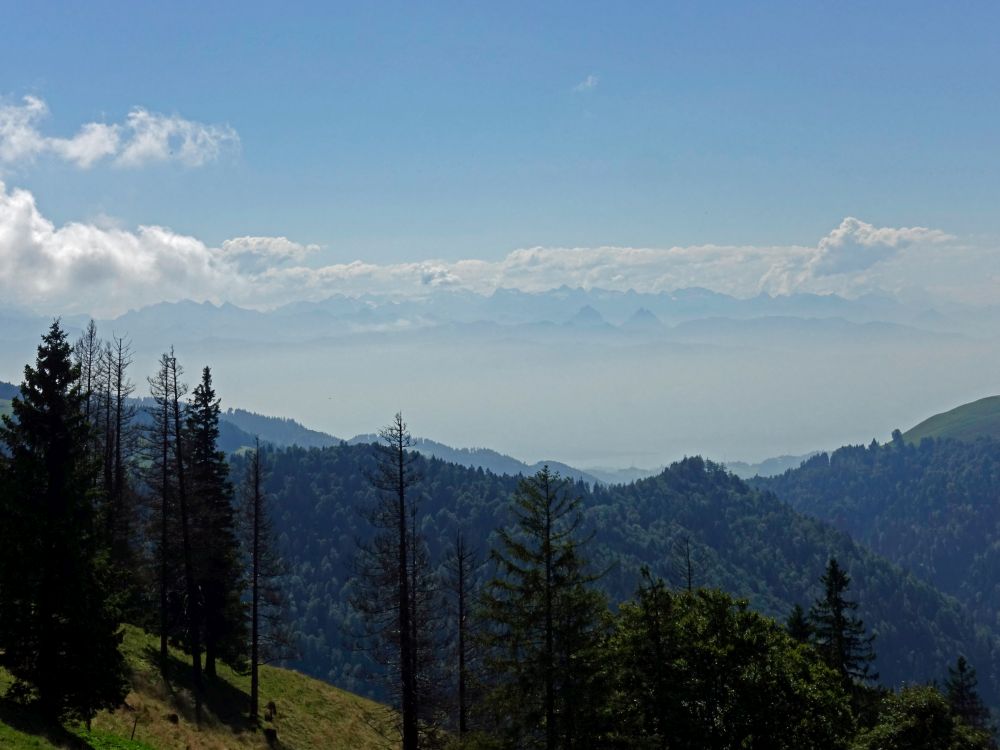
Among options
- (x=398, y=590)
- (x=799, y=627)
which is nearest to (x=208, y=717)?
(x=398, y=590)

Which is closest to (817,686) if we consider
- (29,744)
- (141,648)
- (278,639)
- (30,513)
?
(29,744)

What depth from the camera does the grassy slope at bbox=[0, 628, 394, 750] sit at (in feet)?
73.9

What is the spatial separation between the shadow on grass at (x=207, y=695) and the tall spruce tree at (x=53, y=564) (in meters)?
14.2

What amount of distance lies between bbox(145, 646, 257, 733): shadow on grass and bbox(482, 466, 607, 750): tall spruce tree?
19.6 meters

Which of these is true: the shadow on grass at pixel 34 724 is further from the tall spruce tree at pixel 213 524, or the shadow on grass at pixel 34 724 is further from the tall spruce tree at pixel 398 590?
the tall spruce tree at pixel 213 524

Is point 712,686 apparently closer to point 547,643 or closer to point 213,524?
point 547,643

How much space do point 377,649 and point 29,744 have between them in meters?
17.0

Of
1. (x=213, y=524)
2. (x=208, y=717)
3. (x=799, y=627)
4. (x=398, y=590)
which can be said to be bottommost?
(x=799, y=627)

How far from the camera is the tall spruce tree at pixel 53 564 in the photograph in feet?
73.2

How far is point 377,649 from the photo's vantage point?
35.4m

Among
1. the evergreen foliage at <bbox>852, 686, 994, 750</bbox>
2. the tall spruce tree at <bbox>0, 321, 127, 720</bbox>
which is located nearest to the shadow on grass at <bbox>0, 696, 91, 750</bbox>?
the tall spruce tree at <bbox>0, 321, 127, 720</bbox>

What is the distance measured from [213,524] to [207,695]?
361 inches

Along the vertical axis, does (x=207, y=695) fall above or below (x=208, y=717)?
below

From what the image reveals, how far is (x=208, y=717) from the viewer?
122 ft
